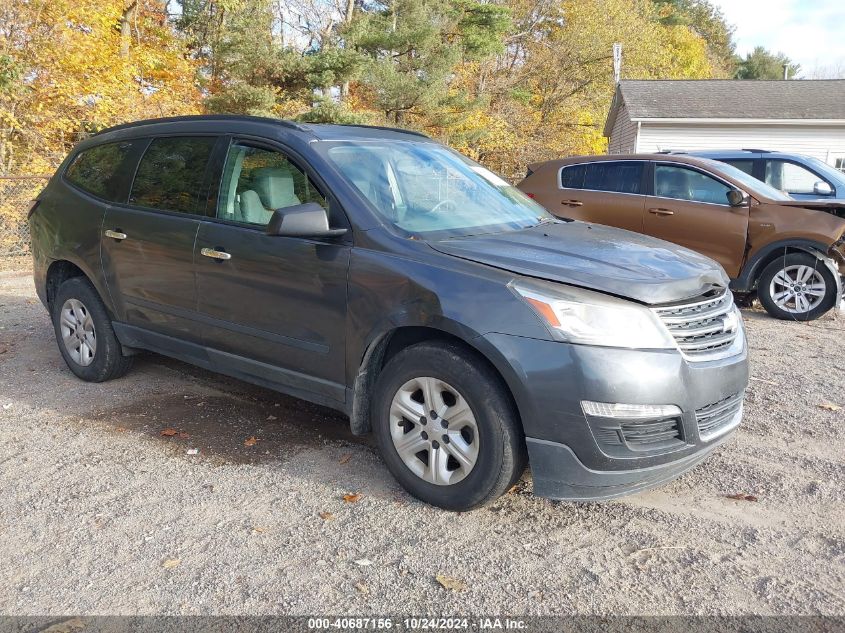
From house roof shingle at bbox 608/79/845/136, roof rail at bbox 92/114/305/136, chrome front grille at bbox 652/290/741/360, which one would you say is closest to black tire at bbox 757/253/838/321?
chrome front grille at bbox 652/290/741/360

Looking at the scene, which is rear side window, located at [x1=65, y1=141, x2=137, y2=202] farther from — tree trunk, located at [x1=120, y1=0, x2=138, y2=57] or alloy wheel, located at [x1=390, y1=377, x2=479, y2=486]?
tree trunk, located at [x1=120, y1=0, x2=138, y2=57]

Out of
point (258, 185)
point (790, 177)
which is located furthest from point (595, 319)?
point (790, 177)

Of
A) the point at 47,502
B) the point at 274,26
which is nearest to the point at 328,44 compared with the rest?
the point at 274,26

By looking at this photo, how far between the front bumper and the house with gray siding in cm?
2090

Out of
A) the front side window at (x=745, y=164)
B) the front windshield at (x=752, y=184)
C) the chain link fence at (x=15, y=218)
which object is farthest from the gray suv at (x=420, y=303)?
the chain link fence at (x=15, y=218)

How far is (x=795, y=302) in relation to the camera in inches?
304

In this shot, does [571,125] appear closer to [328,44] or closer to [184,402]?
[328,44]

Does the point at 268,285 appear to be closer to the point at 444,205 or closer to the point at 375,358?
the point at 375,358

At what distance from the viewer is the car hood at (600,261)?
10.2 ft

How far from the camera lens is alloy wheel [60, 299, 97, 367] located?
17.3 feet

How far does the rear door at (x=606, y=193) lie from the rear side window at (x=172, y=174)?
5257 mm

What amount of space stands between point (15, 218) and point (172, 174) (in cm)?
916

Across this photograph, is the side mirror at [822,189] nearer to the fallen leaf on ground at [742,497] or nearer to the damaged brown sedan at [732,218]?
the damaged brown sedan at [732,218]

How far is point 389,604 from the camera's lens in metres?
2.68
